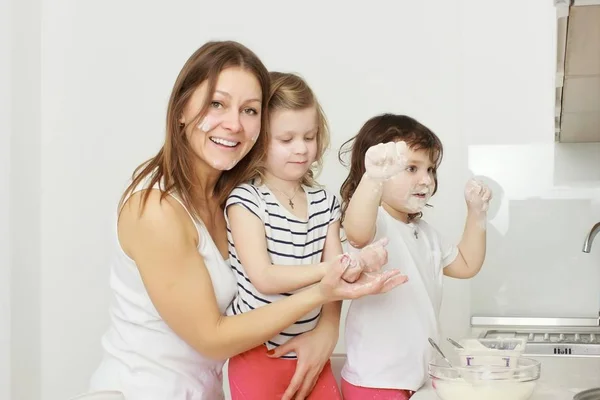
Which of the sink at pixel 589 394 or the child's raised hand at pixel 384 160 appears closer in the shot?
the sink at pixel 589 394

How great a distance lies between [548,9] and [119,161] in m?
1.39

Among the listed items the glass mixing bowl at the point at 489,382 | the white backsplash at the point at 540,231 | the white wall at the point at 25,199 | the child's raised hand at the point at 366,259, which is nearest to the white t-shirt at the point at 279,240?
the child's raised hand at the point at 366,259

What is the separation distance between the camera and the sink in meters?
1.19

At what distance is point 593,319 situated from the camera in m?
2.23

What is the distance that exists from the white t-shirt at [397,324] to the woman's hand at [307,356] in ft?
0.16

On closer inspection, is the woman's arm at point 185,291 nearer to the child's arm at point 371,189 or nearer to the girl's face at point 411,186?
the child's arm at point 371,189

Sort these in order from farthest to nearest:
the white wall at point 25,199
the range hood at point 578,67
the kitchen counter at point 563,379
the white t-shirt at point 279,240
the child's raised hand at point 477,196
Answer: the white wall at point 25,199 → the child's raised hand at point 477,196 → the white t-shirt at point 279,240 → the kitchen counter at point 563,379 → the range hood at point 578,67

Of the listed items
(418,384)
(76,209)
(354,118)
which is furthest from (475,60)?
(76,209)

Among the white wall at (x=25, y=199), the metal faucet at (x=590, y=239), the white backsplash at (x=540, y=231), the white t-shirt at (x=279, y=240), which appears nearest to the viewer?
the white t-shirt at (x=279, y=240)

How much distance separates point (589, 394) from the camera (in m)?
1.21

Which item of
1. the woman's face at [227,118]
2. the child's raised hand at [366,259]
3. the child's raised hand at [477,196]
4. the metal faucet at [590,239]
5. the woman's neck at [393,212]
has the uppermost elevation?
the woman's face at [227,118]

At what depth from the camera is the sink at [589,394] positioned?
1191 mm

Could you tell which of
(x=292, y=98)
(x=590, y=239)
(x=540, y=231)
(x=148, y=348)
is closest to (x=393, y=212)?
(x=292, y=98)

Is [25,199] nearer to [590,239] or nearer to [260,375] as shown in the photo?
[260,375]
